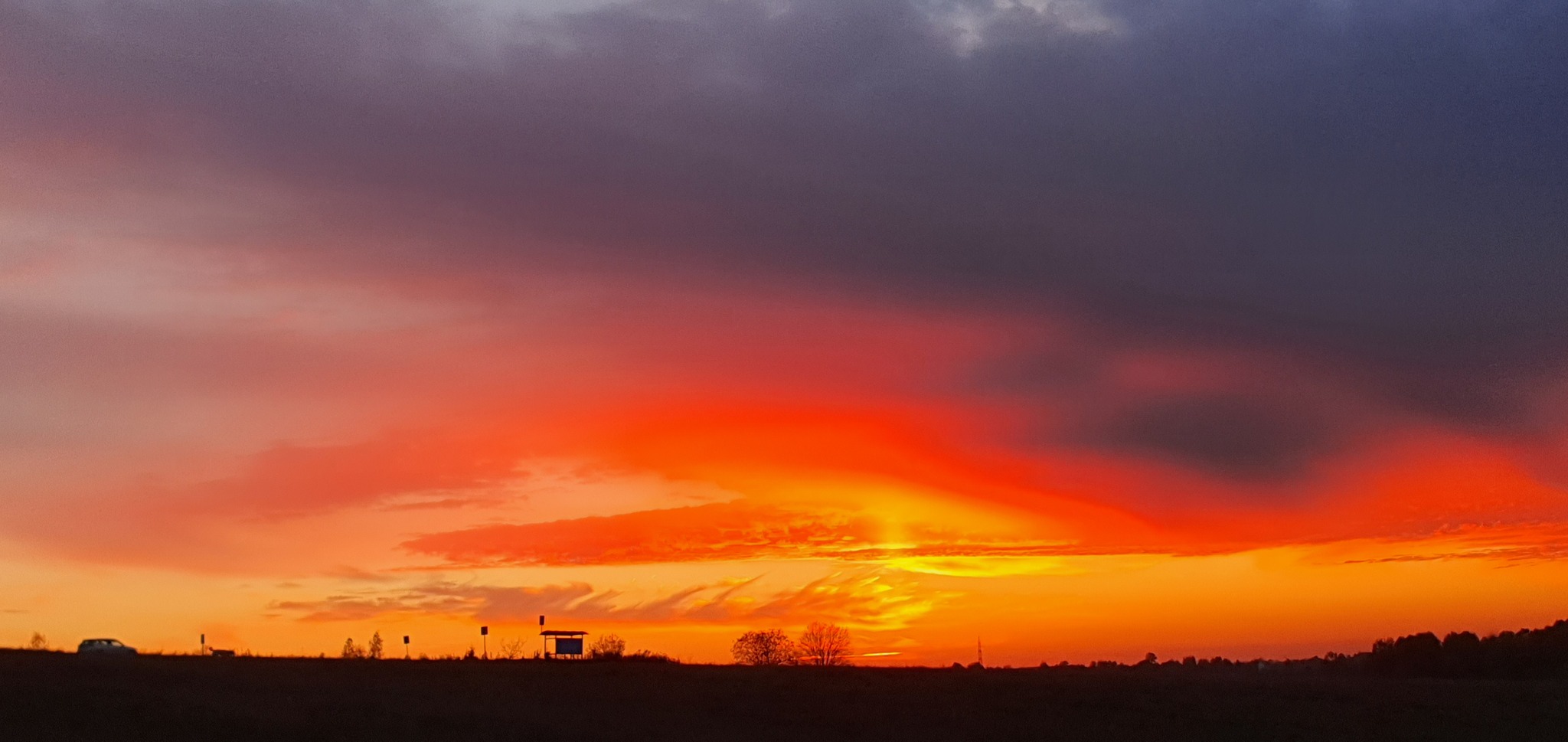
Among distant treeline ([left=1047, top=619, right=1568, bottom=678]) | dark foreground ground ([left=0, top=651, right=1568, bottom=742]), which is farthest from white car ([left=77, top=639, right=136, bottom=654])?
distant treeline ([left=1047, top=619, right=1568, bottom=678])

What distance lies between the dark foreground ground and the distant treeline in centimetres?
4513

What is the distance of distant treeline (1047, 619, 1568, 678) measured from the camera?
376ft

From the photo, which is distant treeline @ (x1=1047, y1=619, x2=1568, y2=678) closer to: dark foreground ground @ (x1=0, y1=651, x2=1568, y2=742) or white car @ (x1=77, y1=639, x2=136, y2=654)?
dark foreground ground @ (x1=0, y1=651, x2=1568, y2=742)

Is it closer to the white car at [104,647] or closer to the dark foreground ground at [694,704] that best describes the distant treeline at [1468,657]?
the dark foreground ground at [694,704]

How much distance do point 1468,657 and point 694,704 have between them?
304ft

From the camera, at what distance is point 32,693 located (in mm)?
44156

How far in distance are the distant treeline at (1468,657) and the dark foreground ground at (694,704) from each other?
45.1 metres

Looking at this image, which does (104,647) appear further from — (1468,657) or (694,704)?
(1468,657)

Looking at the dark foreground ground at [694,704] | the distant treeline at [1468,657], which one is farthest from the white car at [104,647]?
the distant treeline at [1468,657]

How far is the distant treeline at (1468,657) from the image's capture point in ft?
376

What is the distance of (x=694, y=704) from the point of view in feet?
181

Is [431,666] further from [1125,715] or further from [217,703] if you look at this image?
[1125,715]

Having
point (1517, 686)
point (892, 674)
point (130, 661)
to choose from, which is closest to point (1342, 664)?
point (1517, 686)


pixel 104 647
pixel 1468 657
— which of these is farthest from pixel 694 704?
pixel 1468 657
